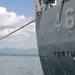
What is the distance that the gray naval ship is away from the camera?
19266mm

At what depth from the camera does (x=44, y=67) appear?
25.3 meters

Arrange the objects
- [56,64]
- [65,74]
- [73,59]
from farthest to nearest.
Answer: [56,64]
[65,74]
[73,59]

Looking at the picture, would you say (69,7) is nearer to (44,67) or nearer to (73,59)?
(73,59)

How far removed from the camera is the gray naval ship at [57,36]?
1927 centimetres

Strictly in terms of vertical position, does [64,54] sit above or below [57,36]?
below

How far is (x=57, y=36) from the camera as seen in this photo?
2089cm

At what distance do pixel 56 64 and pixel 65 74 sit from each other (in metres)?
1.65

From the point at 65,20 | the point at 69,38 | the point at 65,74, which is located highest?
the point at 65,20

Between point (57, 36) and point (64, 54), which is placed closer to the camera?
point (64, 54)

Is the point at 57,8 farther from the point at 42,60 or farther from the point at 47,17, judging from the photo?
the point at 42,60

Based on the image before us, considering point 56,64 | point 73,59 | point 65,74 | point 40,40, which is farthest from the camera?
point 40,40

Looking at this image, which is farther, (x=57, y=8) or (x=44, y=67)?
(x=44, y=67)

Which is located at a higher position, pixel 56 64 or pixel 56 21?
pixel 56 21

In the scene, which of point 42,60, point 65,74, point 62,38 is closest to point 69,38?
point 62,38
